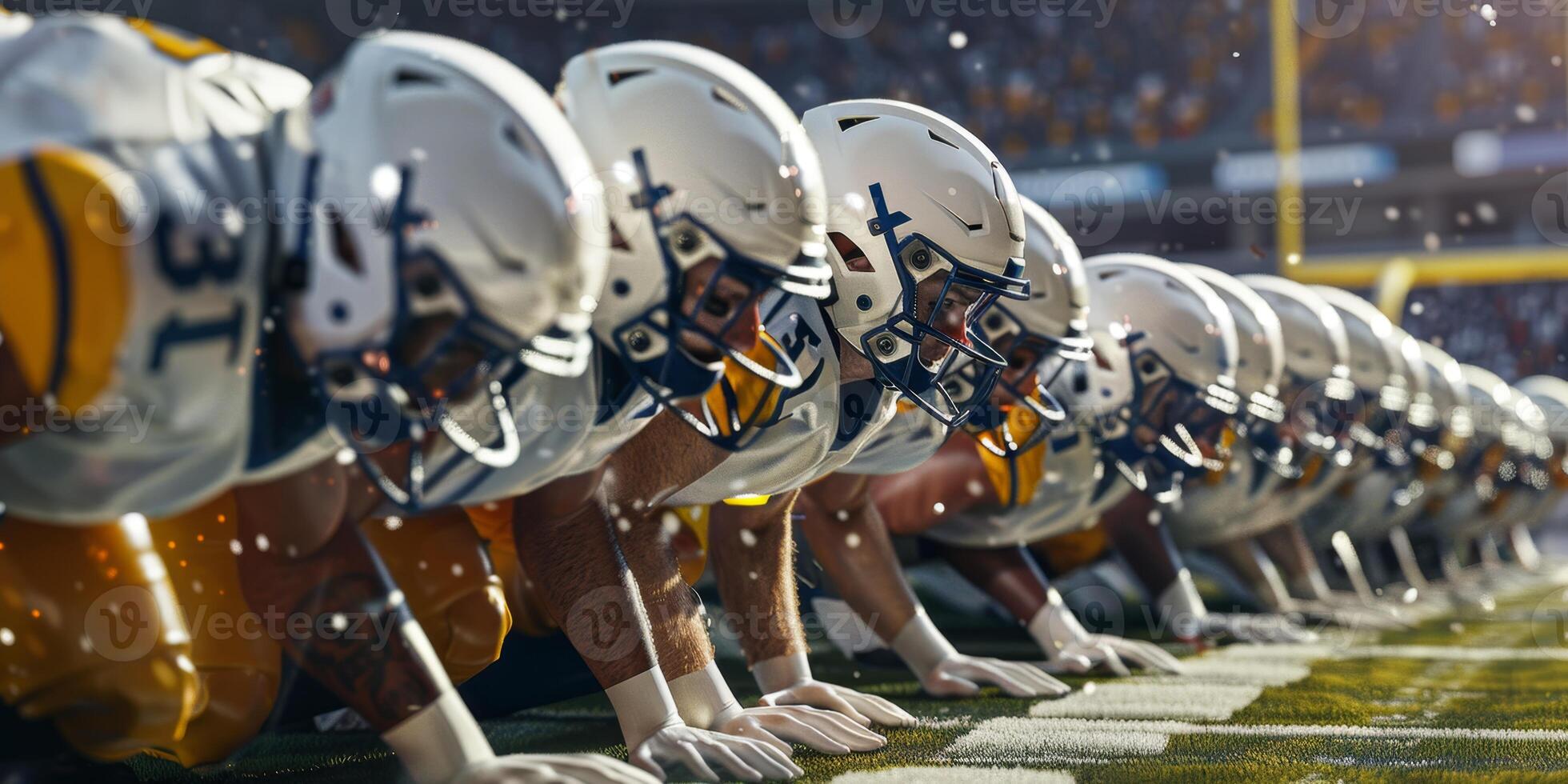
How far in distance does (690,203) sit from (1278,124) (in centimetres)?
1002

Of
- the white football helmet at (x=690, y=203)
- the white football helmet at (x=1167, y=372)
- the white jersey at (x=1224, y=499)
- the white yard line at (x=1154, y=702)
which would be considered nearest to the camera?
the white football helmet at (x=690, y=203)

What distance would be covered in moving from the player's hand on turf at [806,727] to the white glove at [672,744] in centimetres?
9

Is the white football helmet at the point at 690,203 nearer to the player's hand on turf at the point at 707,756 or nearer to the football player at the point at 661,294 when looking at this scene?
the football player at the point at 661,294

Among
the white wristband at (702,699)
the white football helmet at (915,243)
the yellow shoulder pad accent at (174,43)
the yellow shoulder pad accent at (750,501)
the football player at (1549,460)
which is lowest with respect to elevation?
the football player at (1549,460)

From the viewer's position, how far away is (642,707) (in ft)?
5.94

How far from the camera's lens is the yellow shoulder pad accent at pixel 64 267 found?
1.23 meters

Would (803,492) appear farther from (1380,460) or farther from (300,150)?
(1380,460)

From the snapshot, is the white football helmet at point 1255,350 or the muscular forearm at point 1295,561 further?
the muscular forearm at point 1295,561

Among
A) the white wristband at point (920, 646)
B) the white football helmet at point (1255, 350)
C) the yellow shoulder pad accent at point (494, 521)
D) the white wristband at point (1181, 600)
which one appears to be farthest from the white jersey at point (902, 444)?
the white wristband at point (1181, 600)

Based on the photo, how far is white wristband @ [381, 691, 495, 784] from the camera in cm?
151

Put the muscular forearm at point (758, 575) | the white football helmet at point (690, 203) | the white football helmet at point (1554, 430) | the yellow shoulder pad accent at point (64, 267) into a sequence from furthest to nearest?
the white football helmet at point (1554, 430)
the muscular forearm at point (758, 575)
the white football helmet at point (690, 203)
the yellow shoulder pad accent at point (64, 267)

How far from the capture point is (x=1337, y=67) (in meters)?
11.5

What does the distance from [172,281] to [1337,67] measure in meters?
11.5

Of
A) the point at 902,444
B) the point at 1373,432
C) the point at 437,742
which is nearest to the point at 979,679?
the point at 902,444
